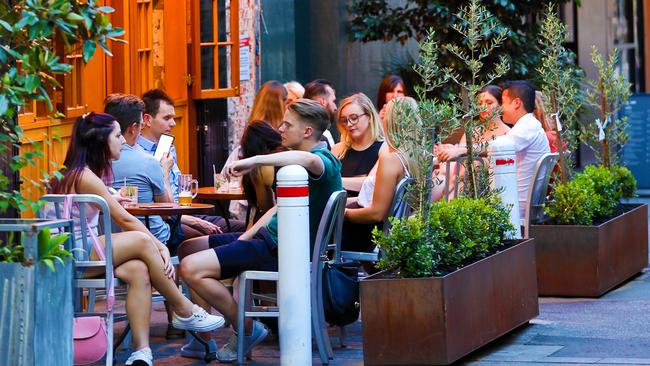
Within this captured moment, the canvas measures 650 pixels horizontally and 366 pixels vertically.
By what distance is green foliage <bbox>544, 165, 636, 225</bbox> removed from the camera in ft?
31.5

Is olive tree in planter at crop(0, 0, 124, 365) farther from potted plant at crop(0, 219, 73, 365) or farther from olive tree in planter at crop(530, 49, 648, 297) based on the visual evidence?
olive tree in planter at crop(530, 49, 648, 297)

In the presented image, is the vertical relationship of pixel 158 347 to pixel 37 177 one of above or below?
below

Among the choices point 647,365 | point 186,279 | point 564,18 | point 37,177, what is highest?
point 564,18

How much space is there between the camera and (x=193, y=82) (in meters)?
12.4

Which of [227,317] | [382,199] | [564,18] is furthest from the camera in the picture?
[564,18]

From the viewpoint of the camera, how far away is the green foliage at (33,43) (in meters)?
5.21

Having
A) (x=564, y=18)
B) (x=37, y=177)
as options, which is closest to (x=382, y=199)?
(x=37, y=177)

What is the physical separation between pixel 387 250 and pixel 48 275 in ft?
6.96

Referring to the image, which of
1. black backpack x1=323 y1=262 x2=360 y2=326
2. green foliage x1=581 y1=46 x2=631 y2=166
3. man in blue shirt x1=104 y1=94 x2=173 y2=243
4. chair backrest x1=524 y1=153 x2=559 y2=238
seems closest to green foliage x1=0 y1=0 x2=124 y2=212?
black backpack x1=323 y1=262 x2=360 y2=326

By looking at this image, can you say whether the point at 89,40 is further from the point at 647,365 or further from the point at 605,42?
the point at 605,42

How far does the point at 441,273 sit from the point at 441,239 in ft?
0.75

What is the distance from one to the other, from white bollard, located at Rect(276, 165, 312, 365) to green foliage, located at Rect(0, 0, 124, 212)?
4.75 feet

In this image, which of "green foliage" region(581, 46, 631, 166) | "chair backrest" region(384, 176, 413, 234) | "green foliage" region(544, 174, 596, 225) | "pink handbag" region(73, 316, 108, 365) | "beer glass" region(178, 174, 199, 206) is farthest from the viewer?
"green foliage" region(581, 46, 631, 166)

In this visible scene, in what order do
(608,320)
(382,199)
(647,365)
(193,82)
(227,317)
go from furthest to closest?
1. (193,82)
2. (608,320)
3. (382,199)
4. (227,317)
5. (647,365)
